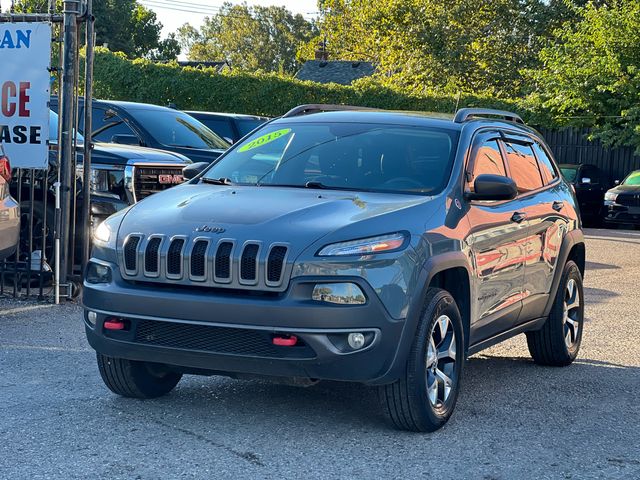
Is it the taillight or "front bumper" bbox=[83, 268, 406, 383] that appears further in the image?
the taillight

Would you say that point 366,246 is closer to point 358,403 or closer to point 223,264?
point 223,264

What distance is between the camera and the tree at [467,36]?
38.1m

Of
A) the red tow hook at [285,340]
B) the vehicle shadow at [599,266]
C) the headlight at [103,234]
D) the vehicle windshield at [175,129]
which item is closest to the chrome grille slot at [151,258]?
the headlight at [103,234]

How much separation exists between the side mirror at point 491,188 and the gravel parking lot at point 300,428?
1254 mm

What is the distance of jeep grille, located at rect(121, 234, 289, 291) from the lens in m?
5.25

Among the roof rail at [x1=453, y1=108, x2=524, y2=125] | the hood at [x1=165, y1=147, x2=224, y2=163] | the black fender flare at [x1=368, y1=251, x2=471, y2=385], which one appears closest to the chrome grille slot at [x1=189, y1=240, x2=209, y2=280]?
the black fender flare at [x1=368, y1=251, x2=471, y2=385]

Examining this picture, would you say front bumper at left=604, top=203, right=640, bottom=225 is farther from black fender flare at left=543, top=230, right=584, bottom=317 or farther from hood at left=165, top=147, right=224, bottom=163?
black fender flare at left=543, top=230, right=584, bottom=317

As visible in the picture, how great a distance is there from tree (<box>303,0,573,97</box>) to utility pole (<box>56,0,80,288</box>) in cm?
2878

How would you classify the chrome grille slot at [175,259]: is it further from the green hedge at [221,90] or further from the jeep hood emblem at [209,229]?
the green hedge at [221,90]

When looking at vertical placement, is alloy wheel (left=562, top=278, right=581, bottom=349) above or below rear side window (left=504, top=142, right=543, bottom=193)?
below

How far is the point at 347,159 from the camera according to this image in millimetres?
6609

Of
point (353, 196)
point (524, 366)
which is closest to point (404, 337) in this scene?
point (353, 196)

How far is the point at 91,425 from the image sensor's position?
5656mm

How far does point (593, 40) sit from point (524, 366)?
80.5ft
